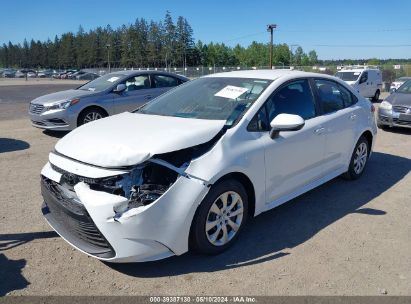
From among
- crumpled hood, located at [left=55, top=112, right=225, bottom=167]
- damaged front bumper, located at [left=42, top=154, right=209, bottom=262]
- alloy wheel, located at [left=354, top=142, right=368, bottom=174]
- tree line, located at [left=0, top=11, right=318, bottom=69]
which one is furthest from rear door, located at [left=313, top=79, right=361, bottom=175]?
tree line, located at [left=0, top=11, right=318, bottom=69]

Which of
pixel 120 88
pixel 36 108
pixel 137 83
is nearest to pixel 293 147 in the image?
pixel 120 88

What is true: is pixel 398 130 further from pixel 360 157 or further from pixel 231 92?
pixel 231 92

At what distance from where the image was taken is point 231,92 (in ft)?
13.9

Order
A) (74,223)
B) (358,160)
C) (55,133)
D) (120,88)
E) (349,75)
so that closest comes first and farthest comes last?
(74,223) → (358,160) → (120,88) → (55,133) → (349,75)

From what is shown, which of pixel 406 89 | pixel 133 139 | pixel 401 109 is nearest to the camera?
pixel 133 139

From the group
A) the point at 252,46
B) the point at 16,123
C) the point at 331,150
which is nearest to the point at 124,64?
the point at 252,46

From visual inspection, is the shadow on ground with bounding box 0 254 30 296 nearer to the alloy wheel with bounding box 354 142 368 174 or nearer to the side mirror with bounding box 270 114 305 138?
the side mirror with bounding box 270 114 305 138

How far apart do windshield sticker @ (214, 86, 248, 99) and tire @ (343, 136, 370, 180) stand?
226 centimetres

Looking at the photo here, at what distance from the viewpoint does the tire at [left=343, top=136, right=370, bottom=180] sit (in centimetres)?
560

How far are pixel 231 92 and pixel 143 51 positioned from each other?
117 metres

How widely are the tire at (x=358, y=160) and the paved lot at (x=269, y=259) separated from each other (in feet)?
1.30

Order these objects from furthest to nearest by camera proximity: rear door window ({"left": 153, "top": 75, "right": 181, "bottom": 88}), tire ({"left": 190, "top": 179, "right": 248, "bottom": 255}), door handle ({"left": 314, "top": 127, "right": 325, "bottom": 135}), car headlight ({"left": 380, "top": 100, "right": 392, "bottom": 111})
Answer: car headlight ({"left": 380, "top": 100, "right": 392, "bottom": 111}) < rear door window ({"left": 153, "top": 75, "right": 181, "bottom": 88}) < door handle ({"left": 314, "top": 127, "right": 325, "bottom": 135}) < tire ({"left": 190, "top": 179, "right": 248, "bottom": 255})

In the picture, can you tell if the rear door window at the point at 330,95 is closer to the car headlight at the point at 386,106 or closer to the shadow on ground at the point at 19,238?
the shadow on ground at the point at 19,238

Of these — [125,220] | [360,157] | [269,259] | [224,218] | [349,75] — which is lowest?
[269,259]
